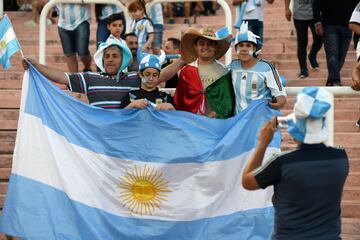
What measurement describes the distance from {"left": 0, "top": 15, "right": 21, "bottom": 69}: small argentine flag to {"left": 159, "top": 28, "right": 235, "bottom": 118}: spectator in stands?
1.37m

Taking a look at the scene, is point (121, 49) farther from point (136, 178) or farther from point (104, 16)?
point (104, 16)

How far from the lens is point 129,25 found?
11.6m

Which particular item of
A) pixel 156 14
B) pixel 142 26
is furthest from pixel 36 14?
pixel 142 26

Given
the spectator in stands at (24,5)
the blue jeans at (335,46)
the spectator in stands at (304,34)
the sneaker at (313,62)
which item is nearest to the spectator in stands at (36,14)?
the spectator in stands at (24,5)

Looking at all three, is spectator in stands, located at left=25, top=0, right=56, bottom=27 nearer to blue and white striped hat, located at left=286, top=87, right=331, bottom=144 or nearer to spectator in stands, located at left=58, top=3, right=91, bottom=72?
spectator in stands, located at left=58, top=3, right=91, bottom=72

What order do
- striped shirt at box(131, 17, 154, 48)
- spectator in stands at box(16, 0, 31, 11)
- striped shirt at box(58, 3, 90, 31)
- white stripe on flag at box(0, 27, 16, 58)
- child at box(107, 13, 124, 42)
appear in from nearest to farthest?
white stripe on flag at box(0, 27, 16, 58) → child at box(107, 13, 124, 42) → striped shirt at box(131, 17, 154, 48) → striped shirt at box(58, 3, 90, 31) → spectator in stands at box(16, 0, 31, 11)

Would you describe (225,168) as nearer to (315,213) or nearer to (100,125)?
(100,125)

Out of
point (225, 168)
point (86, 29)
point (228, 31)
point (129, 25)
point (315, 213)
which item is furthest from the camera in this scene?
point (86, 29)

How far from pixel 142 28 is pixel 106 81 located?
108 inches

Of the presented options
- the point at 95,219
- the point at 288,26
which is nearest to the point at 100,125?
the point at 95,219

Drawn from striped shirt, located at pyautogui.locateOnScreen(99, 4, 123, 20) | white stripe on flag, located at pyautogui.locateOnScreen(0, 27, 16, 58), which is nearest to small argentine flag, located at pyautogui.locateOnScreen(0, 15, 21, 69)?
white stripe on flag, located at pyautogui.locateOnScreen(0, 27, 16, 58)

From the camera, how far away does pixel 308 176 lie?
6973mm

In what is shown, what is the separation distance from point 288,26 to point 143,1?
327 centimetres

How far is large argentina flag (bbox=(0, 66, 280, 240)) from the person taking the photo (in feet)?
30.7
